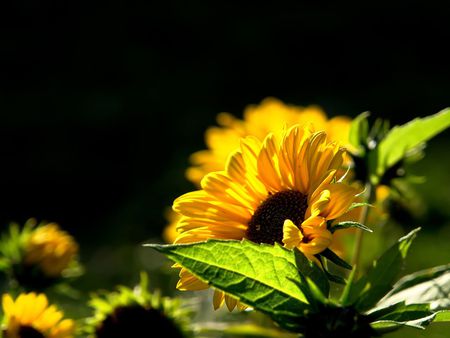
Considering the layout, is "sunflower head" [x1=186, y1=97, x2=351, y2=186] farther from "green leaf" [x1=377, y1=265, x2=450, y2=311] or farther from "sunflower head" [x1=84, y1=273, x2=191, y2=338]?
"green leaf" [x1=377, y1=265, x2=450, y2=311]

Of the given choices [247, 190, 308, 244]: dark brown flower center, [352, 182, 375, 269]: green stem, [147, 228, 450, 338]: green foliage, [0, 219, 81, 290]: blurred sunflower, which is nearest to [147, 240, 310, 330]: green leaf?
→ [147, 228, 450, 338]: green foliage

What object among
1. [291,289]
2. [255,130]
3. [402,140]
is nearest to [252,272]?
[291,289]

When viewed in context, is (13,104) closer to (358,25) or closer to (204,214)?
(358,25)

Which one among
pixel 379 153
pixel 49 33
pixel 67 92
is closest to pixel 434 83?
pixel 67 92

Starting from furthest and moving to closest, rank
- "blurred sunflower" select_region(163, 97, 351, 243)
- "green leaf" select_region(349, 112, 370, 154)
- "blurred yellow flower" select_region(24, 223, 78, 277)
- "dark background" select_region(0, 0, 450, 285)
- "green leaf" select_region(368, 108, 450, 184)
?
"dark background" select_region(0, 0, 450, 285)
"blurred sunflower" select_region(163, 97, 351, 243)
"blurred yellow flower" select_region(24, 223, 78, 277)
"green leaf" select_region(349, 112, 370, 154)
"green leaf" select_region(368, 108, 450, 184)

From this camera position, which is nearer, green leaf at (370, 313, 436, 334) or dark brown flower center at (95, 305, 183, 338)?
green leaf at (370, 313, 436, 334)

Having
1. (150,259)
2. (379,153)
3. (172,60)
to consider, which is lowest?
(379,153)
